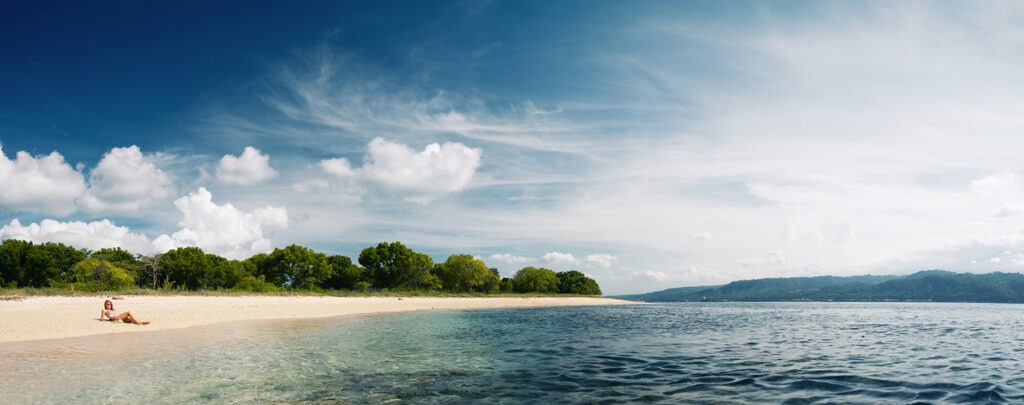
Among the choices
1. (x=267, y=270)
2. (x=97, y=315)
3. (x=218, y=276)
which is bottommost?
(x=97, y=315)

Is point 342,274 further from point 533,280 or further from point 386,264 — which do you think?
point 533,280

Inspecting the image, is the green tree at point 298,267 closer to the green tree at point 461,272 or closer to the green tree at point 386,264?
the green tree at point 386,264

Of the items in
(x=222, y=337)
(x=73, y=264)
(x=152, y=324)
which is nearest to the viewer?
(x=222, y=337)

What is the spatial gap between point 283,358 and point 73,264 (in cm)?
9246

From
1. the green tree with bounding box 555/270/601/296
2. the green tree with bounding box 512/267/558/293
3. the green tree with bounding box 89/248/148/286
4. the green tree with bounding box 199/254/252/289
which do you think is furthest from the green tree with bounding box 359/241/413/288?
the green tree with bounding box 555/270/601/296

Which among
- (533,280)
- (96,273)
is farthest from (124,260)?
(533,280)

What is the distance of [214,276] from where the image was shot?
83.7 m

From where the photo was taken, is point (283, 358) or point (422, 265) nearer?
point (283, 358)

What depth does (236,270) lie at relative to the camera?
3469 inches

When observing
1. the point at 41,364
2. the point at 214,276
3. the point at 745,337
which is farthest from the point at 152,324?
the point at 214,276

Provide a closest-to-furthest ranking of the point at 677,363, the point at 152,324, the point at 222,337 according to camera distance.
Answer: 1. the point at 677,363
2. the point at 222,337
3. the point at 152,324

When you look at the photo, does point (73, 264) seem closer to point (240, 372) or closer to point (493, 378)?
point (240, 372)

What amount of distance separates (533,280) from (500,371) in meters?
129

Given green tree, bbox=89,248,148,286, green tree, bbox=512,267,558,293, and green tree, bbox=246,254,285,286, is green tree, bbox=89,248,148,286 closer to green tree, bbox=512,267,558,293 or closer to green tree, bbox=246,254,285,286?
green tree, bbox=246,254,285,286
